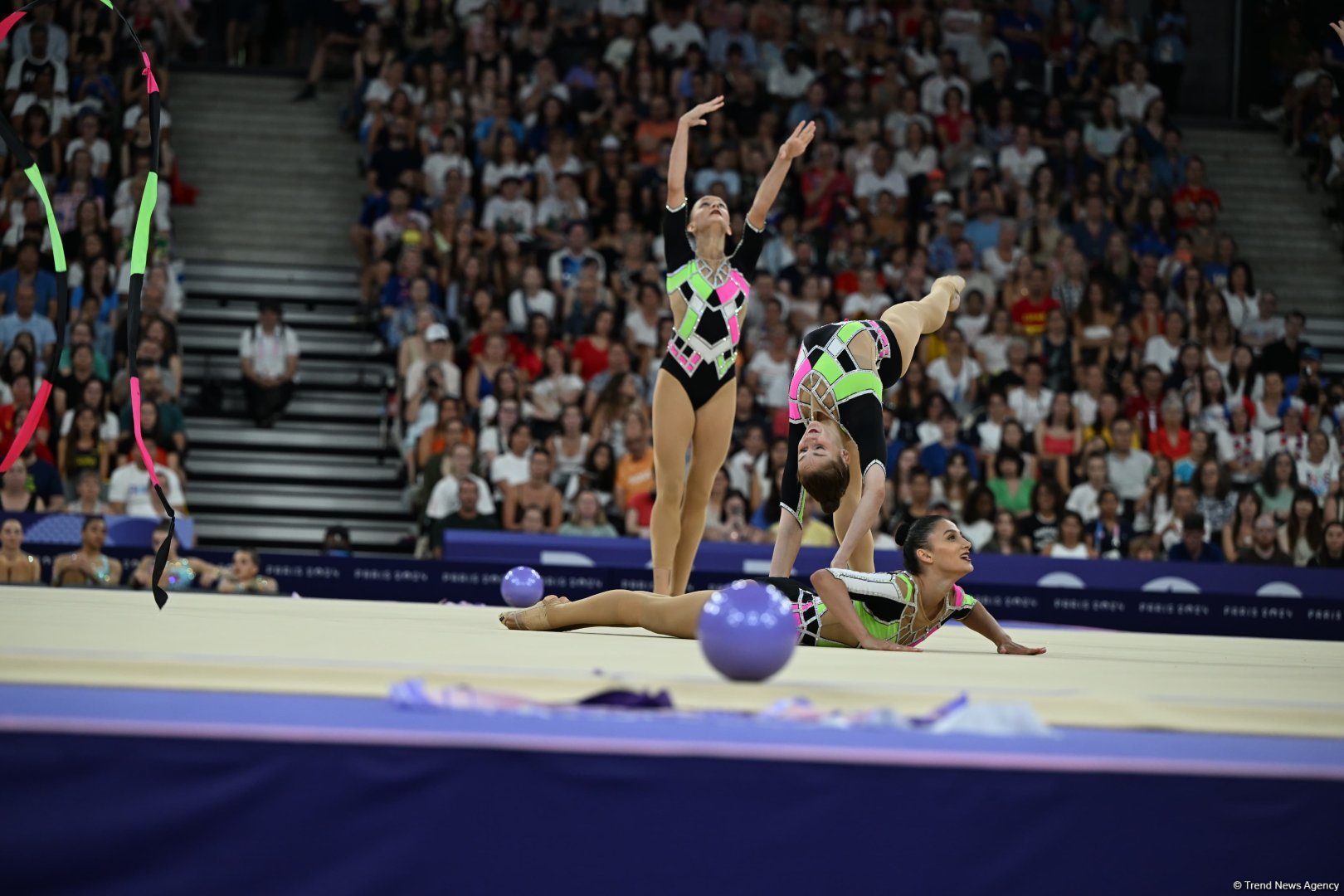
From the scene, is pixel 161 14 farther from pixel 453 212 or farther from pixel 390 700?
pixel 390 700

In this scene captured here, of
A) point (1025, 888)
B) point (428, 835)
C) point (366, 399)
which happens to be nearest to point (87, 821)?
point (428, 835)

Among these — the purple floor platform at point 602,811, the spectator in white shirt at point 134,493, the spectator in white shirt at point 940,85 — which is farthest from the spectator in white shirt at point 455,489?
the purple floor platform at point 602,811

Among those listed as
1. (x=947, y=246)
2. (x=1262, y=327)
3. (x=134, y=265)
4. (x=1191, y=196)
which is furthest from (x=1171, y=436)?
(x=134, y=265)

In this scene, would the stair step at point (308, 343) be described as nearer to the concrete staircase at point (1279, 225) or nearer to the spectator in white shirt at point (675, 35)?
the spectator in white shirt at point (675, 35)

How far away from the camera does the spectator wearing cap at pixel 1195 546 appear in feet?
30.2

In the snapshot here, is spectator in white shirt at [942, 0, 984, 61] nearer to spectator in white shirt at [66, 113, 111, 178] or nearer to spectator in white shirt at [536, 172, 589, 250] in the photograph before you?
spectator in white shirt at [536, 172, 589, 250]

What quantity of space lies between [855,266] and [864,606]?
7059mm

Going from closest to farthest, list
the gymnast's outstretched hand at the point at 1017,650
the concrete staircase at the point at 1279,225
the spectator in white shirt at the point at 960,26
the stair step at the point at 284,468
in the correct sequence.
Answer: the gymnast's outstretched hand at the point at 1017,650 < the stair step at the point at 284,468 < the concrete staircase at the point at 1279,225 < the spectator in white shirt at the point at 960,26

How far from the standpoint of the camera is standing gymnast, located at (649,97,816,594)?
546cm

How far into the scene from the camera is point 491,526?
873 centimetres

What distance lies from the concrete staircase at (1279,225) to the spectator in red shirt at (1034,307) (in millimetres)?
3046

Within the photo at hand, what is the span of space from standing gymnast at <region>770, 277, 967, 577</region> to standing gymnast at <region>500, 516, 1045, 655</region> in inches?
10.6

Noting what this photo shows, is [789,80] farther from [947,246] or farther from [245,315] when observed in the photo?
[245,315]

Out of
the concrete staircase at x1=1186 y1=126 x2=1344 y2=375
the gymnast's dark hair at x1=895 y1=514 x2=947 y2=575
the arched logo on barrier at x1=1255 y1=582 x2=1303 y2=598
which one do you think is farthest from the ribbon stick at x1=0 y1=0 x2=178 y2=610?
the concrete staircase at x1=1186 y1=126 x2=1344 y2=375
